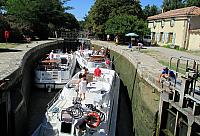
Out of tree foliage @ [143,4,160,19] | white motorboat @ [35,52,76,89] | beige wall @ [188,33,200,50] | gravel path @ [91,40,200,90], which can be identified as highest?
tree foliage @ [143,4,160,19]

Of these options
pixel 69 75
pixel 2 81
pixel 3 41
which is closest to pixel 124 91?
pixel 69 75

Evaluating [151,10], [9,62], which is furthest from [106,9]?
[151,10]

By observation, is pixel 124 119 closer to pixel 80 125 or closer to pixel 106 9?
pixel 80 125

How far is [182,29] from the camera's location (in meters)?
38.9

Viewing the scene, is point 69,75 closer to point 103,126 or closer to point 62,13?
point 103,126

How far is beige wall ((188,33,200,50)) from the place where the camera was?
34.9 metres

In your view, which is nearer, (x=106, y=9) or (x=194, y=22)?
(x=194, y=22)

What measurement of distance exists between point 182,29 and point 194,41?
3701 millimetres

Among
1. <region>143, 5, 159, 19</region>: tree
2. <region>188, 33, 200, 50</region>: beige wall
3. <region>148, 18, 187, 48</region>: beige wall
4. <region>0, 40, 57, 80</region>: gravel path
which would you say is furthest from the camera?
<region>143, 5, 159, 19</region>: tree

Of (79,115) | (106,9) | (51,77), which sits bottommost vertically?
(51,77)

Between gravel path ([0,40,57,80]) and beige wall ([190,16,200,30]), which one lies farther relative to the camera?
beige wall ([190,16,200,30])

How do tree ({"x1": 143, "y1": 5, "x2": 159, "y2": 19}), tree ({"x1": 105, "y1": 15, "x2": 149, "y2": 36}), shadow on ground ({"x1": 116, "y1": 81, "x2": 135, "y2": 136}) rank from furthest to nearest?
tree ({"x1": 143, "y1": 5, "x2": 159, "y2": 19})
tree ({"x1": 105, "y1": 15, "x2": 149, "y2": 36})
shadow on ground ({"x1": 116, "y1": 81, "x2": 135, "y2": 136})

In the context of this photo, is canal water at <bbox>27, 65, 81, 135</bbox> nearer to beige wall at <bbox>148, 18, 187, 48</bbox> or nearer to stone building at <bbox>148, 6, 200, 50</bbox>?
stone building at <bbox>148, 6, 200, 50</bbox>

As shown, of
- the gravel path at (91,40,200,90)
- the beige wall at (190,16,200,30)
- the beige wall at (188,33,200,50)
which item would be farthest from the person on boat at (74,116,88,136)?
the beige wall at (190,16,200,30)
